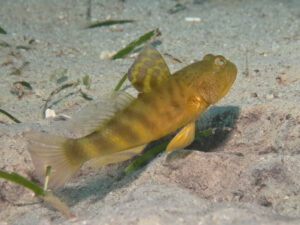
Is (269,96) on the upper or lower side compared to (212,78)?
lower

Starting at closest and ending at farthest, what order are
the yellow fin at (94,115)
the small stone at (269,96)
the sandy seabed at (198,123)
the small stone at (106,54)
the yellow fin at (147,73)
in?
1. the sandy seabed at (198,123)
2. the yellow fin at (94,115)
3. the yellow fin at (147,73)
4. the small stone at (269,96)
5. the small stone at (106,54)

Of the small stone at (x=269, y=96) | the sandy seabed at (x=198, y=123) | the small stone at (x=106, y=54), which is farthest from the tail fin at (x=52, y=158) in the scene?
the small stone at (x=106, y=54)

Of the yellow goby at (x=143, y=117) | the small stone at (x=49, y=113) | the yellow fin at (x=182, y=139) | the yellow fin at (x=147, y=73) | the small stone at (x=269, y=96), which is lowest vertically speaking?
the small stone at (x=49, y=113)

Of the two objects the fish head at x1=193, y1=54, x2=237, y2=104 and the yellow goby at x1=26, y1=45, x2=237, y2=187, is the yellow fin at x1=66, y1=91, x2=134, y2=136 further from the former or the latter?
the fish head at x1=193, y1=54, x2=237, y2=104

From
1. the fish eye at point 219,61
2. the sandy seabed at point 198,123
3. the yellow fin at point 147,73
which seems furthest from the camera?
the fish eye at point 219,61

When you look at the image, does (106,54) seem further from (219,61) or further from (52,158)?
(52,158)

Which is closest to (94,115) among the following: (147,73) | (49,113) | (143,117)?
(143,117)

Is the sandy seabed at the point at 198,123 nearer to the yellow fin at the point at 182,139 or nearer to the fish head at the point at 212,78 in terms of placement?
the yellow fin at the point at 182,139

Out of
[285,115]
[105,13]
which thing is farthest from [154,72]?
[105,13]
